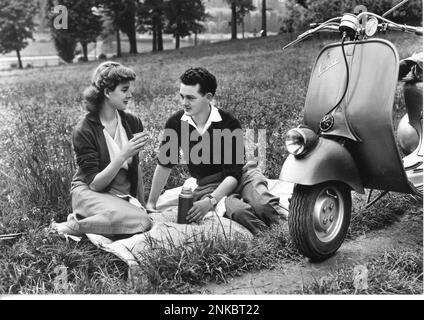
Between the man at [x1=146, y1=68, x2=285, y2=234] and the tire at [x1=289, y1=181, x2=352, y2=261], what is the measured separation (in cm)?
48

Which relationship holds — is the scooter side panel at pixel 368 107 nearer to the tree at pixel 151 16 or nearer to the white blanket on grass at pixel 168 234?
the white blanket on grass at pixel 168 234

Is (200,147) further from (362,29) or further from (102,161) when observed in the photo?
(362,29)

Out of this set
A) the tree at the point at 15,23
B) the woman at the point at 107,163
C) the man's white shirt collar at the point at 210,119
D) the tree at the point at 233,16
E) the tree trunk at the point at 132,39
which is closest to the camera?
the woman at the point at 107,163

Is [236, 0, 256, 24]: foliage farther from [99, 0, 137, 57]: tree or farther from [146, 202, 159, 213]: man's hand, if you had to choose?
[146, 202, 159, 213]: man's hand

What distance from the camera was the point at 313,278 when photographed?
2.62 metres

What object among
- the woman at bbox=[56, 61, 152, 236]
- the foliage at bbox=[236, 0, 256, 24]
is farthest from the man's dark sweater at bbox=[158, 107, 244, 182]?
the foliage at bbox=[236, 0, 256, 24]

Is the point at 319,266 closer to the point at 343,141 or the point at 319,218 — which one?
the point at 319,218

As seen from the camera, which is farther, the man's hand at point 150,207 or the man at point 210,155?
the man's hand at point 150,207

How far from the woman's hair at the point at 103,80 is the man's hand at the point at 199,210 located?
2.71ft

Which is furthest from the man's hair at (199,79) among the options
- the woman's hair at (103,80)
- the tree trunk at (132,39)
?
the tree trunk at (132,39)

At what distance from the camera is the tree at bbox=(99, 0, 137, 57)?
3.52 m

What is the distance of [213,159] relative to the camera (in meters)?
3.37

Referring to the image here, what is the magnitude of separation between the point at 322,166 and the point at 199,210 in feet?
2.89

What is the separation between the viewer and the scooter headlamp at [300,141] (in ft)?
8.45
